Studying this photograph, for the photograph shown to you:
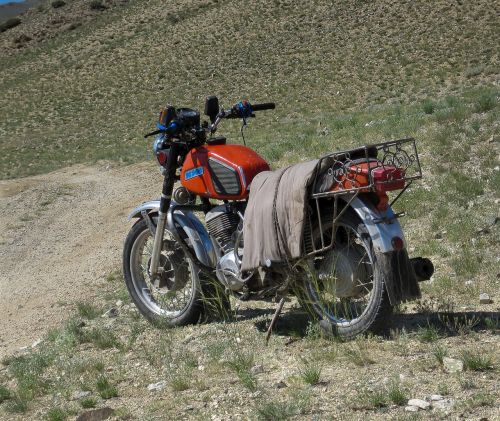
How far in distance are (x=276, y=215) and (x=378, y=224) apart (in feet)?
2.29

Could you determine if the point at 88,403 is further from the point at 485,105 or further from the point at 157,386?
the point at 485,105

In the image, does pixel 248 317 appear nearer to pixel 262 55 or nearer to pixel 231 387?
pixel 231 387

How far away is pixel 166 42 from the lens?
181 ft

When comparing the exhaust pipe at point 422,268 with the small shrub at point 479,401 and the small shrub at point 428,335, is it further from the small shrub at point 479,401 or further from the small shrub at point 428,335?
the small shrub at point 479,401

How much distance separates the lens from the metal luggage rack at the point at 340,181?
5352 millimetres

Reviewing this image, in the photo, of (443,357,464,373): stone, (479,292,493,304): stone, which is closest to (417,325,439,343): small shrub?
(443,357,464,373): stone

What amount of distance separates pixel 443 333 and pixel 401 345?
1.14 ft

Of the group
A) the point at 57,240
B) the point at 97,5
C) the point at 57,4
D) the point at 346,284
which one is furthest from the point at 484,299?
the point at 57,4

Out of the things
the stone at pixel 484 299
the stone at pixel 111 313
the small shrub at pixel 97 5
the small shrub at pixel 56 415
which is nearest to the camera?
the small shrub at pixel 56 415

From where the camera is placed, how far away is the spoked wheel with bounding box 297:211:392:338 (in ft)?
17.9

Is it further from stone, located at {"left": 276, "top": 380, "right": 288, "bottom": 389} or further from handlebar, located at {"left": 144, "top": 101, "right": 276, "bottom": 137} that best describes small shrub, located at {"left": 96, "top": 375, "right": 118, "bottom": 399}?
handlebar, located at {"left": 144, "top": 101, "right": 276, "bottom": 137}

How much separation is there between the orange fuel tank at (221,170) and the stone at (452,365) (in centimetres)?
196

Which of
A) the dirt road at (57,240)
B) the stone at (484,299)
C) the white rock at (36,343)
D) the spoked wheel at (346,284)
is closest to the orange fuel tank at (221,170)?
the spoked wheel at (346,284)

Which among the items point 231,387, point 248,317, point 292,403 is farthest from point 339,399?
point 248,317
